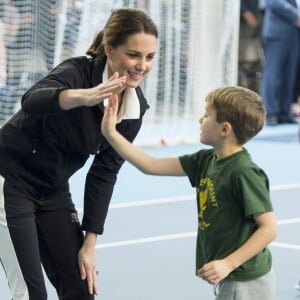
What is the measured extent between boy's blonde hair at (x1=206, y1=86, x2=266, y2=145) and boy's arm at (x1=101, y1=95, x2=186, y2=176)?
28 centimetres

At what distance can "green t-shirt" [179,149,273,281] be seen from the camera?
2852 millimetres

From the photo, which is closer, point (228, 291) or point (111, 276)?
point (228, 291)

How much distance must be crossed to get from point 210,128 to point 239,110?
117 mm

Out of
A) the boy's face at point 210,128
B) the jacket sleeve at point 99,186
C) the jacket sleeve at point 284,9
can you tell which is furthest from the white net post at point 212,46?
the boy's face at point 210,128

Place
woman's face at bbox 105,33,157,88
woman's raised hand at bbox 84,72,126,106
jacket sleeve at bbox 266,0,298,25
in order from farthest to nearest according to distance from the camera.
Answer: jacket sleeve at bbox 266,0,298,25 → woman's face at bbox 105,33,157,88 → woman's raised hand at bbox 84,72,126,106

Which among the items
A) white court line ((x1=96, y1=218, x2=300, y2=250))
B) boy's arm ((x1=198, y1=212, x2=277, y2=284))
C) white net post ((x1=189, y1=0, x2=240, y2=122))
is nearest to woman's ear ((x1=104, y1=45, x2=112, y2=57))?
boy's arm ((x1=198, y1=212, x2=277, y2=284))

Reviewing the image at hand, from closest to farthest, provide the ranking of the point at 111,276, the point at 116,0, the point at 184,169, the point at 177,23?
1. the point at 184,169
2. the point at 111,276
3. the point at 116,0
4. the point at 177,23

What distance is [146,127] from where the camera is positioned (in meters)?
9.91

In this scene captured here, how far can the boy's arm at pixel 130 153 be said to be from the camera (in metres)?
3.01

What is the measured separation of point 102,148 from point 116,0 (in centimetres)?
595

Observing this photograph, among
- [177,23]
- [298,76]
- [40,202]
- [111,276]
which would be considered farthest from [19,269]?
[298,76]

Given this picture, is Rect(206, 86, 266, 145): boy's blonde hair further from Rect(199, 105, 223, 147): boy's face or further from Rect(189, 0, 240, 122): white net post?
Rect(189, 0, 240, 122): white net post

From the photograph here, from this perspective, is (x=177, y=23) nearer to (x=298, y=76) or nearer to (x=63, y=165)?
(x=298, y=76)

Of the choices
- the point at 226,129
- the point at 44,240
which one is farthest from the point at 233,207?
the point at 44,240
